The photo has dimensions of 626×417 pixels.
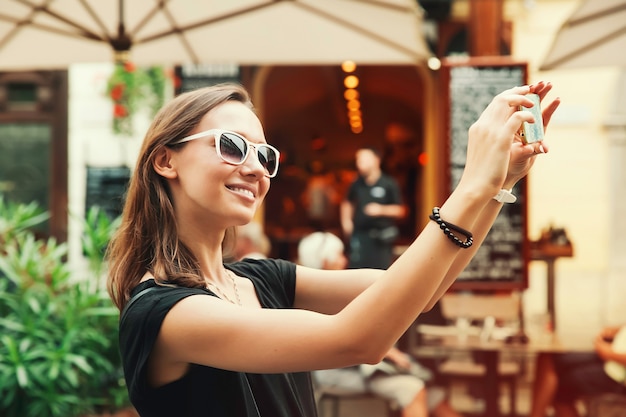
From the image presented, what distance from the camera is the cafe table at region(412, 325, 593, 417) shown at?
17.4ft

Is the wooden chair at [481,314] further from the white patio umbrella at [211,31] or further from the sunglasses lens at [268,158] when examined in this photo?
the sunglasses lens at [268,158]

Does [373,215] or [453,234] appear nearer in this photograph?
[453,234]

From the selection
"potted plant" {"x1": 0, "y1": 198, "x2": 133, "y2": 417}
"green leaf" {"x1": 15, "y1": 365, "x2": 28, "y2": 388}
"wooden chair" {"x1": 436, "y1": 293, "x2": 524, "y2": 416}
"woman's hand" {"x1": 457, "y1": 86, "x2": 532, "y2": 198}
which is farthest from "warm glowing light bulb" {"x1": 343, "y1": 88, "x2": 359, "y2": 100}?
"woman's hand" {"x1": 457, "y1": 86, "x2": 532, "y2": 198}

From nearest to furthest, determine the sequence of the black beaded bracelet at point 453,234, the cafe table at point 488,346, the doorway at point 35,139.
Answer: the black beaded bracelet at point 453,234 → the cafe table at point 488,346 → the doorway at point 35,139

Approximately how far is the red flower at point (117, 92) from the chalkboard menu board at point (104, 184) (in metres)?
0.76

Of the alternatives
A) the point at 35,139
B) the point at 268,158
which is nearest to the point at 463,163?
the point at 268,158

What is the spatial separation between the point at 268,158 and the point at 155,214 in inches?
9.8

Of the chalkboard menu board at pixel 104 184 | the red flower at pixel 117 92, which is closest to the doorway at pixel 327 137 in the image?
the red flower at pixel 117 92

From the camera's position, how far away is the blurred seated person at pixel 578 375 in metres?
4.94

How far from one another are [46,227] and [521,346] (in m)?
6.07

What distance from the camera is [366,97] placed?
17312 mm

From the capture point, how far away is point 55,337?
488 centimetres

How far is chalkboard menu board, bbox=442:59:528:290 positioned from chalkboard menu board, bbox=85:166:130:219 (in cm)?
416

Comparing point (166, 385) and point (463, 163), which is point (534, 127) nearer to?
point (166, 385)
